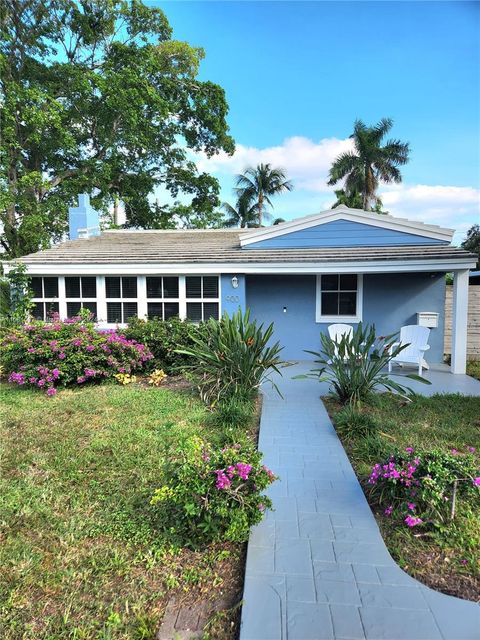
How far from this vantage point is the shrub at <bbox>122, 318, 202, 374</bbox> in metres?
8.19

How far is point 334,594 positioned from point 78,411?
473 centimetres

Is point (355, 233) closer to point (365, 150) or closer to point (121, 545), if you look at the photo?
point (121, 545)

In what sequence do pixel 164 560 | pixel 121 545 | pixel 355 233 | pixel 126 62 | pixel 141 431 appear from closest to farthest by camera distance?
pixel 164 560 < pixel 121 545 < pixel 141 431 < pixel 355 233 < pixel 126 62

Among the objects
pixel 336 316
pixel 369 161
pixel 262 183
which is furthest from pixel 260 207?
pixel 336 316

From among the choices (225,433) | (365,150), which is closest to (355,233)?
(225,433)

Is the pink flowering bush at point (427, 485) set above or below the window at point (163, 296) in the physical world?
below

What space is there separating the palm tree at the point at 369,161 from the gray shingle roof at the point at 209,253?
19.3 m

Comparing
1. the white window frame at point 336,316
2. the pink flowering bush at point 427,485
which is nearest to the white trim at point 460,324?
the white window frame at point 336,316

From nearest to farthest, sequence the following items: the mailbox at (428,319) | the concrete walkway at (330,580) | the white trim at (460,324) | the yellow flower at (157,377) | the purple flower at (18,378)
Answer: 1. the concrete walkway at (330,580)
2. the purple flower at (18,378)
3. the yellow flower at (157,377)
4. the white trim at (460,324)
5. the mailbox at (428,319)

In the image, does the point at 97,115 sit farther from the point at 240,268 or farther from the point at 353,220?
the point at 353,220

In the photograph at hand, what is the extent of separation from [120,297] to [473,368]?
31.0 ft

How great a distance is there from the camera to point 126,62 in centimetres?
1922

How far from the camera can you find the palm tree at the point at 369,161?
26844 mm

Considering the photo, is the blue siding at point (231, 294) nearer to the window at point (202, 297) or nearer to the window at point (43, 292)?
the window at point (202, 297)
